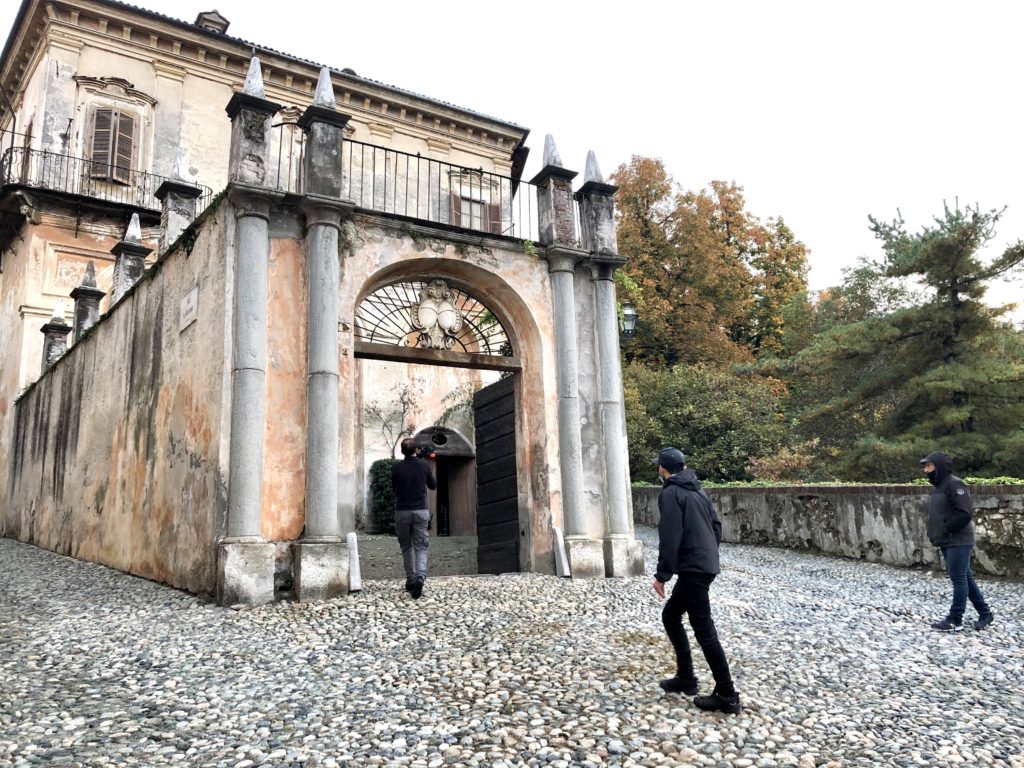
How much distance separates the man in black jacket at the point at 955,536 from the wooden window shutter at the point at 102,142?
18184 mm

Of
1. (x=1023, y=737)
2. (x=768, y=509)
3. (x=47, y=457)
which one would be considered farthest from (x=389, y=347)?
(x=47, y=457)

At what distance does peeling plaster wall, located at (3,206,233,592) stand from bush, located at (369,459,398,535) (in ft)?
22.2

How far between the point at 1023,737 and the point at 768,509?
921 centimetres

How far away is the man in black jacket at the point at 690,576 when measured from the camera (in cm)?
376

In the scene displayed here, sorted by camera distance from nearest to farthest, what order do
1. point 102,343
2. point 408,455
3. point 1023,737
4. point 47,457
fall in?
point 1023,737 → point 408,455 → point 102,343 → point 47,457

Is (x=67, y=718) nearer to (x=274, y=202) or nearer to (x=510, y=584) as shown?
(x=510, y=584)

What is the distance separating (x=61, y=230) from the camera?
16.5 metres

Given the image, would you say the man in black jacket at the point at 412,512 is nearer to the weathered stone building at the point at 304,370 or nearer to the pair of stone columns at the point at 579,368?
the weathered stone building at the point at 304,370

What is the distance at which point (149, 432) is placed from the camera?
848 centimetres

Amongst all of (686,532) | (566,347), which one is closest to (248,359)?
(566,347)

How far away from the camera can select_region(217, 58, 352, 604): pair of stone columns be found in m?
6.46

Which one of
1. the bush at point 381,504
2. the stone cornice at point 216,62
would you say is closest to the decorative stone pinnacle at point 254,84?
the bush at point 381,504

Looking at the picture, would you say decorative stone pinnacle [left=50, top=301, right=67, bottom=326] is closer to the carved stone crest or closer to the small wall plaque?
the small wall plaque

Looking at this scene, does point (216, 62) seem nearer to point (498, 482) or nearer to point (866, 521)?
point (498, 482)
